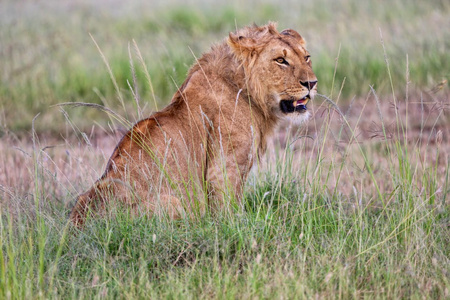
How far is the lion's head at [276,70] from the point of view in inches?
156

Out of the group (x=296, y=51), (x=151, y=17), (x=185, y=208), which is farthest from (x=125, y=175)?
(x=151, y=17)

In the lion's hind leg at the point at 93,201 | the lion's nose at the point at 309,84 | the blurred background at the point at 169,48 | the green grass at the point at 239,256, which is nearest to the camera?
the green grass at the point at 239,256

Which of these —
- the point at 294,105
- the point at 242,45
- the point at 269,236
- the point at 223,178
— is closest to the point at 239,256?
the point at 269,236

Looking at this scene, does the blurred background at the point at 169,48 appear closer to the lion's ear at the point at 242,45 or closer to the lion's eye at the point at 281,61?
the lion's eye at the point at 281,61

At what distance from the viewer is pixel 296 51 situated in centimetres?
404

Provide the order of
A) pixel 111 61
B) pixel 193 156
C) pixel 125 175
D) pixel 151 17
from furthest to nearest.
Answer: pixel 151 17 → pixel 111 61 → pixel 193 156 → pixel 125 175

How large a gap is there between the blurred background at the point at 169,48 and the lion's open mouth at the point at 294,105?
2.75 ft

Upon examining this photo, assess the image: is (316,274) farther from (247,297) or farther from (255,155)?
(255,155)

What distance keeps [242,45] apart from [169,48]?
6100 mm

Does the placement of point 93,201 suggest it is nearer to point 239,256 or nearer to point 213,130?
point 213,130

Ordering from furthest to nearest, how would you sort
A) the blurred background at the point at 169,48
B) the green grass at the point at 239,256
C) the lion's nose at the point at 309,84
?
1. the blurred background at the point at 169,48
2. the lion's nose at the point at 309,84
3. the green grass at the point at 239,256

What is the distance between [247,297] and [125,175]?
42.7 inches

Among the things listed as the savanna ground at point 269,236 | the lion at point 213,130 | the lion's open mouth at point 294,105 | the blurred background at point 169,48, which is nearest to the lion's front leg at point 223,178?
the lion at point 213,130

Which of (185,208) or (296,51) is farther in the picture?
(296,51)
